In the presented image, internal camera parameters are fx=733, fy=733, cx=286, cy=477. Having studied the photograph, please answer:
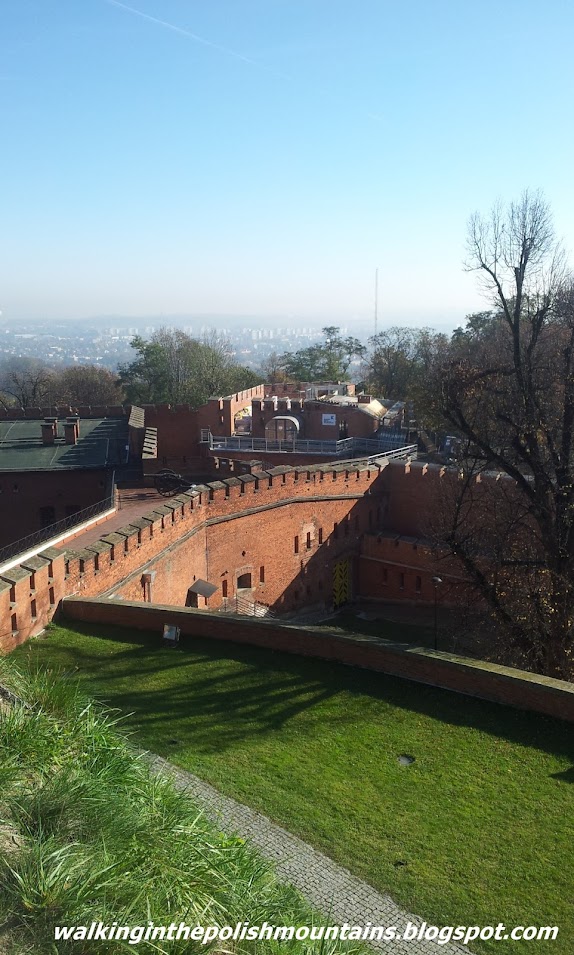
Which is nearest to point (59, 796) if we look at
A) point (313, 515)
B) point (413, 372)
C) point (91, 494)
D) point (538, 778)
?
point (538, 778)

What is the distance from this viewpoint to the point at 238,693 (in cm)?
1140

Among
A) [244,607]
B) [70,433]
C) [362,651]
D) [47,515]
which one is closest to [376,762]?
[362,651]

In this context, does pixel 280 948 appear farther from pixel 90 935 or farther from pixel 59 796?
pixel 59 796

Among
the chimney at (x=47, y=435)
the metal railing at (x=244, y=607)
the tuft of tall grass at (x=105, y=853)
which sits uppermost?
the chimney at (x=47, y=435)

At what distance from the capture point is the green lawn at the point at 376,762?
7.45m

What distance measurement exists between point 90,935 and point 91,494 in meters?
22.8

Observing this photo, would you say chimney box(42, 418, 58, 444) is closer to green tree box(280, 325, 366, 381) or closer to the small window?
the small window

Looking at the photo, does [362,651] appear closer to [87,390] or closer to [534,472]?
[534,472]

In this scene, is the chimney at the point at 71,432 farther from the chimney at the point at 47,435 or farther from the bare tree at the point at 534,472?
the bare tree at the point at 534,472

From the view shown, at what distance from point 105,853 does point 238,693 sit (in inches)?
232

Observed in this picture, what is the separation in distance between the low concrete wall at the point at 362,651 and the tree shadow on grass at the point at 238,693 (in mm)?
161

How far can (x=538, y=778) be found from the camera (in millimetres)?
9250

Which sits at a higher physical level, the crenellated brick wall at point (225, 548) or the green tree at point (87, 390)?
the green tree at point (87, 390)

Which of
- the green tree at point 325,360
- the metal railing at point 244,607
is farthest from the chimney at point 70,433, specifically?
the green tree at point 325,360
